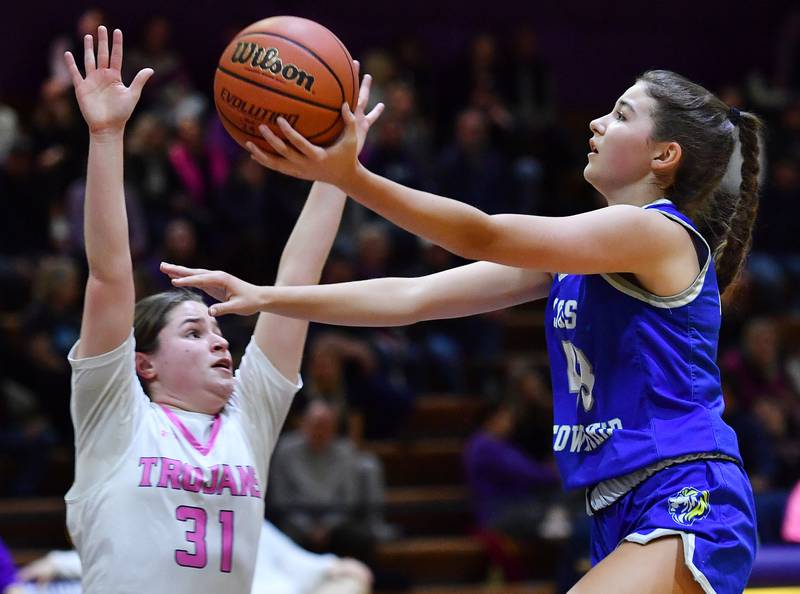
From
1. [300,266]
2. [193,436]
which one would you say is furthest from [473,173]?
[193,436]

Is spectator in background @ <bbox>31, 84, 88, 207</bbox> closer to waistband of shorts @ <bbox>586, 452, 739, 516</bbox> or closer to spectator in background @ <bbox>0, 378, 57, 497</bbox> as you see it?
spectator in background @ <bbox>0, 378, 57, 497</bbox>

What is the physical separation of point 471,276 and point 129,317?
2.84 ft

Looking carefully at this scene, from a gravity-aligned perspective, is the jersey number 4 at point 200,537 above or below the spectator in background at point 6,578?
above

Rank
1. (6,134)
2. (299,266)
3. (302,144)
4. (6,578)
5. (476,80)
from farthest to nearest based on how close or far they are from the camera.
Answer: (476,80) < (6,134) < (6,578) < (299,266) < (302,144)

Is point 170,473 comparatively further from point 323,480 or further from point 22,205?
point 22,205

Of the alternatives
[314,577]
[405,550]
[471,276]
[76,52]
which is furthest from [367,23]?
[471,276]

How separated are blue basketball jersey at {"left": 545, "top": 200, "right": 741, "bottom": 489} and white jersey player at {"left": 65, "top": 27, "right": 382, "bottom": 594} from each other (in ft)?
2.35

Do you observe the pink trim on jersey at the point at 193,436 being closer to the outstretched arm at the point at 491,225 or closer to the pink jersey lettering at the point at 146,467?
the pink jersey lettering at the point at 146,467

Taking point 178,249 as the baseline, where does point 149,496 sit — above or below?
above

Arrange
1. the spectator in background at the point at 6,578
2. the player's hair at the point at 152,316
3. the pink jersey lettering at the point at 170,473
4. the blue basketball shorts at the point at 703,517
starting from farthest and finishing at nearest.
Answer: the spectator in background at the point at 6,578 → the player's hair at the point at 152,316 → the pink jersey lettering at the point at 170,473 → the blue basketball shorts at the point at 703,517

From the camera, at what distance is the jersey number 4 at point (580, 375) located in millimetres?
2975

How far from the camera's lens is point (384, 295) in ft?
10.1

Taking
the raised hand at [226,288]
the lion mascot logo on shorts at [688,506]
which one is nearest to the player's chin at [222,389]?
the raised hand at [226,288]

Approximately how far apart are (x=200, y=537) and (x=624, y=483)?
105 cm
